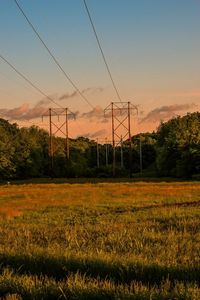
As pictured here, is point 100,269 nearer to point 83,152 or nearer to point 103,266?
point 103,266

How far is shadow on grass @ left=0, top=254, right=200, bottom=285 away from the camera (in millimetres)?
11031

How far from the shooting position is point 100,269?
39.3 ft

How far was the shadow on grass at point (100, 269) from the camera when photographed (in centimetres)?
1103

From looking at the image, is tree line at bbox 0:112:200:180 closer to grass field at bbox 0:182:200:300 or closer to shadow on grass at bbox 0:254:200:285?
grass field at bbox 0:182:200:300

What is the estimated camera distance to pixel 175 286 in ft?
32.0

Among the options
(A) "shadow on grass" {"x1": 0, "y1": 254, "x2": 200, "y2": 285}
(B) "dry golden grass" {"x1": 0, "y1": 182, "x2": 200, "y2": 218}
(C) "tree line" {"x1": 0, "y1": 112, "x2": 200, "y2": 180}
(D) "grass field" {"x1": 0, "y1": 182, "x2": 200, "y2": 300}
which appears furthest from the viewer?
(C) "tree line" {"x1": 0, "y1": 112, "x2": 200, "y2": 180}

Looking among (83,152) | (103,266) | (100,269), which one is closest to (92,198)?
(103,266)

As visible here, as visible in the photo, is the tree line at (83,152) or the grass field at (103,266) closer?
the grass field at (103,266)

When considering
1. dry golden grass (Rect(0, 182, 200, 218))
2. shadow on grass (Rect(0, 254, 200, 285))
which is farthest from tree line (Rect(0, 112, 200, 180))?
shadow on grass (Rect(0, 254, 200, 285))

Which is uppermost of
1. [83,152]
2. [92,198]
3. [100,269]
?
[83,152]

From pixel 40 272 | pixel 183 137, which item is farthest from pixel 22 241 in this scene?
pixel 183 137

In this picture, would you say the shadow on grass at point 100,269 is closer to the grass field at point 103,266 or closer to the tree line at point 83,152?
the grass field at point 103,266

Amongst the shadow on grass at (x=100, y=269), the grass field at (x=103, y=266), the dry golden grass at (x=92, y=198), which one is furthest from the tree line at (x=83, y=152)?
the shadow on grass at (x=100, y=269)

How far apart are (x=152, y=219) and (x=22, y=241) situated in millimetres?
9469
